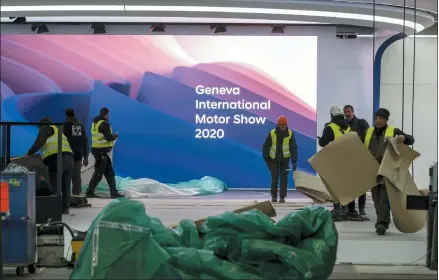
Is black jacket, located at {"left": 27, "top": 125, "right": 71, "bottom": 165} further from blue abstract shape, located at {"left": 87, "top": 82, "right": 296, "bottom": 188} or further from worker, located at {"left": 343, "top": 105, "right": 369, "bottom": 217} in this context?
blue abstract shape, located at {"left": 87, "top": 82, "right": 296, "bottom": 188}

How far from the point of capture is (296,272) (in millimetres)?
4656

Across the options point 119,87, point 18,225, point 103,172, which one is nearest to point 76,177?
point 103,172

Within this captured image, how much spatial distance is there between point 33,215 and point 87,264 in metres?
2.14

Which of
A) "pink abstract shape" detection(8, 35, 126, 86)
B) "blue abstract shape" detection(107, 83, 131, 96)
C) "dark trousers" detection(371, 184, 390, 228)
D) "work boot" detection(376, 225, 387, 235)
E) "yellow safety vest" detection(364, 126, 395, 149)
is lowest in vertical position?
"work boot" detection(376, 225, 387, 235)

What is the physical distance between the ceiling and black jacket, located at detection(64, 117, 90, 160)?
1.82 metres

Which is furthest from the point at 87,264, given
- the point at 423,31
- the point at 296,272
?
the point at 423,31

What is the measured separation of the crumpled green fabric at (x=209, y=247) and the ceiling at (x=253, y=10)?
6.78 m

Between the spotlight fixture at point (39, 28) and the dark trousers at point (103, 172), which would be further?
the spotlight fixture at point (39, 28)

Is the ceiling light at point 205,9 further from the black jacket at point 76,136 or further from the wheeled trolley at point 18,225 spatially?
the wheeled trolley at point 18,225

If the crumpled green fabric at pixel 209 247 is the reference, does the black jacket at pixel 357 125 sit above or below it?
above

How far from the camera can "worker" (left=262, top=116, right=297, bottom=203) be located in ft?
39.4

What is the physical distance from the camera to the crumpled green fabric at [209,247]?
167 inches

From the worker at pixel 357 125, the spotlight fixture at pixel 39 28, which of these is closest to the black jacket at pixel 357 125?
the worker at pixel 357 125

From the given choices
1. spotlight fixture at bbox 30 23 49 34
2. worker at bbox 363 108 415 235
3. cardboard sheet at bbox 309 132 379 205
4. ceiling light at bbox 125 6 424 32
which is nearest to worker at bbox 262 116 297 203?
ceiling light at bbox 125 6 424 32
